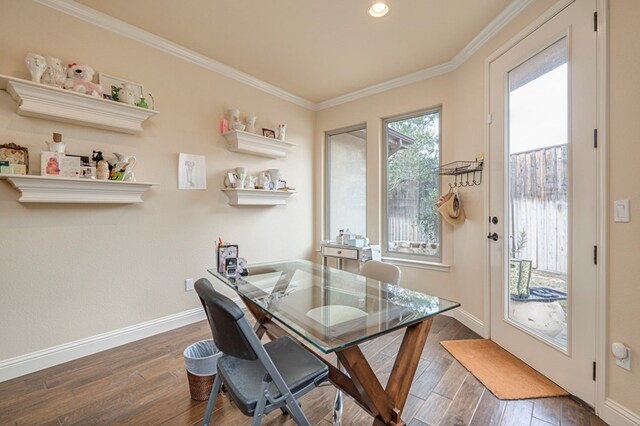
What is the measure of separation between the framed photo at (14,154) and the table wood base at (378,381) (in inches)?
97.8

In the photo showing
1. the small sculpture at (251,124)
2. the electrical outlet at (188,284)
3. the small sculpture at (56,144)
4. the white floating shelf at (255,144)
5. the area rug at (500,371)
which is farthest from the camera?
the small sculpture at (251,124)

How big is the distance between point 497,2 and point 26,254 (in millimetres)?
4044

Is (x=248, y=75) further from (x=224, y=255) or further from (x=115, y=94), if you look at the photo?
(x=224, y=255)

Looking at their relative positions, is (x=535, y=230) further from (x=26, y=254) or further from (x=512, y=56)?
(x=26, y=254)

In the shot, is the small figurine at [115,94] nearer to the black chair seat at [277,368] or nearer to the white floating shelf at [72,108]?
the white floating shelf at [72,108]

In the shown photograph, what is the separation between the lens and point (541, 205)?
2.06 metres

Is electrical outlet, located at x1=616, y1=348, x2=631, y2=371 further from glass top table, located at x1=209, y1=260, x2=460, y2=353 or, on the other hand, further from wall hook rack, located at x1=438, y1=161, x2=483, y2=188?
wall hook rack, located at x1=438, y1=161, x2=483, y2=188

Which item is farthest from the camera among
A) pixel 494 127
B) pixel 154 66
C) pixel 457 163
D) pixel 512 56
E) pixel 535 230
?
pixel 457 163

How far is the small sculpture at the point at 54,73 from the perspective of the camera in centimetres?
203

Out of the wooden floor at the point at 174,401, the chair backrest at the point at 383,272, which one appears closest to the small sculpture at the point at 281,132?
the chair backrest at the point at 383,272

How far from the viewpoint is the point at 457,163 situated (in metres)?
3.02

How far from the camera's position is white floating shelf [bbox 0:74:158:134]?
75.1 inches

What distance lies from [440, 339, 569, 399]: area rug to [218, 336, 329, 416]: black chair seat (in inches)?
52.7

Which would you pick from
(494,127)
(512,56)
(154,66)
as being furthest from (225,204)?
(512,56)
